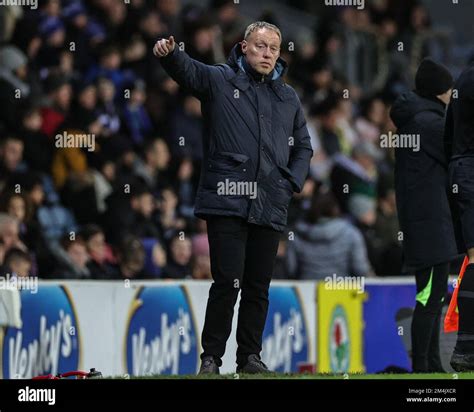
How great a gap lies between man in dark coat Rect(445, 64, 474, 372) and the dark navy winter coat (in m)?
0.98

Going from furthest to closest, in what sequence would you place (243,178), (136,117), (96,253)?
(136,117) < (96,253) < (243,178)

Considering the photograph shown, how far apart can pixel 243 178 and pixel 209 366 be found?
1.16 metres

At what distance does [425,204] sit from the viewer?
448 inches

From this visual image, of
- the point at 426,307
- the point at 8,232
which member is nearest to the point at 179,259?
the point at 8,232

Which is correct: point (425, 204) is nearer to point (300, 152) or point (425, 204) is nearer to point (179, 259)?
point (300, 152)

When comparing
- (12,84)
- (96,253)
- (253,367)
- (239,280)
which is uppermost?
(12,84)

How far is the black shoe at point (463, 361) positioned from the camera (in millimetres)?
9984

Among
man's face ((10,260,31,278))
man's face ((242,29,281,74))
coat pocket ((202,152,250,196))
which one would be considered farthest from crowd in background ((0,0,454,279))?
man's face ((242,29,281,74))

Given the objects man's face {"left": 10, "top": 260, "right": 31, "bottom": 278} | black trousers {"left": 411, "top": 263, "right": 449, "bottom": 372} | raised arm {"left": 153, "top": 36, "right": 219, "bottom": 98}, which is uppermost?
raised arm {"left": 153, "top": 36, "right": 219, "bottom": 98}

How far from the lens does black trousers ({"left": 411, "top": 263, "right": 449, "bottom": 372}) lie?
11297 millimetres

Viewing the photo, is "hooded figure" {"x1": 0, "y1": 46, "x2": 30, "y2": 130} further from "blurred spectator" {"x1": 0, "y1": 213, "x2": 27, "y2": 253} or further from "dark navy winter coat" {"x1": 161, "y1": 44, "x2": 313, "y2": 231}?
"dark navy winter coat" {"x1": 161, "y1": 44, "x2": 313, "y2": 231}

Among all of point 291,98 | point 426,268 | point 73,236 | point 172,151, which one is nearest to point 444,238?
point 426,268

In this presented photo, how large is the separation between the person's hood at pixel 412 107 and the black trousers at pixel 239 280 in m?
1.74

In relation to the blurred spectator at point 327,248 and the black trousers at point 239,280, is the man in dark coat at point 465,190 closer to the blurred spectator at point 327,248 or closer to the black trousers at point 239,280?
the black trousers at point 239,280
